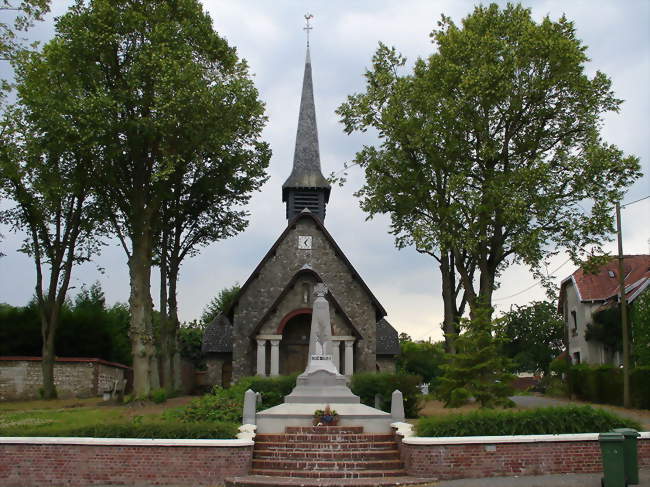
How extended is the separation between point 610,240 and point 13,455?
775 inches

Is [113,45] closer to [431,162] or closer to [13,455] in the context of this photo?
[431,162]

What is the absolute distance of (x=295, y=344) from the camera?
103 ft

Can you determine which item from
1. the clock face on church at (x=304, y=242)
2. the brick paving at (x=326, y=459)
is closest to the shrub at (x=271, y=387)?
the brick paving at (x=326, y=459)

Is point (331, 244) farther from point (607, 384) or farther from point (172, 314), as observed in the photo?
point (607, 384)

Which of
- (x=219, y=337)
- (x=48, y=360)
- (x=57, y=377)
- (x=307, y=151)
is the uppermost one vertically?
(x=307, y=151)

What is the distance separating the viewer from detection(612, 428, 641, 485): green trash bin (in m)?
11.4

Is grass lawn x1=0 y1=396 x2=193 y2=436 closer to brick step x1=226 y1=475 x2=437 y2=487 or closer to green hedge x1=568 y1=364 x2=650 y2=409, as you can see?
brick step x1=226 y1=475 x2=437 y2=487

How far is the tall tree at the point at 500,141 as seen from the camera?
23156mm

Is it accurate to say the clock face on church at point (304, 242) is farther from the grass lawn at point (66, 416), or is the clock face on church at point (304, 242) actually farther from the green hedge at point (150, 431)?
the green hedge at point (150, 431)

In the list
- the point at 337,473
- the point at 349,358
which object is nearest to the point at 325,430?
the point at 337,473

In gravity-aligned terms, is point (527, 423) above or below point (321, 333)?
below

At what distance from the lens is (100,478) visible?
43.2 feet

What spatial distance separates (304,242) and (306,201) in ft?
12.0

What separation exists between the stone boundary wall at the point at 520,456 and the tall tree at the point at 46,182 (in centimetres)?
1495
